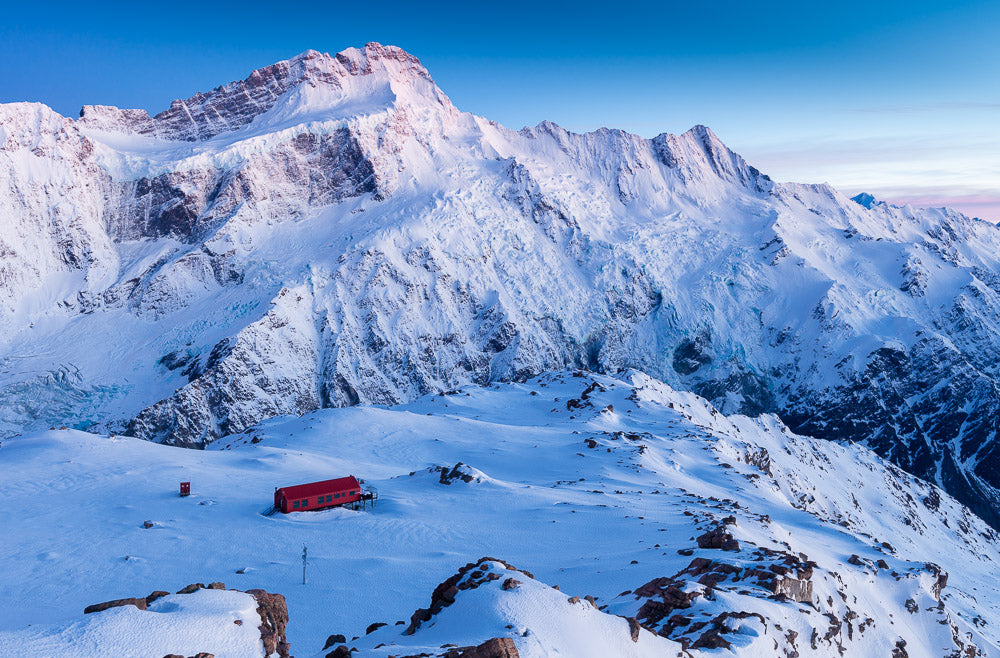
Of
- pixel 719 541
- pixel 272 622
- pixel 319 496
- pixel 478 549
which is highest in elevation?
pixel 272 622

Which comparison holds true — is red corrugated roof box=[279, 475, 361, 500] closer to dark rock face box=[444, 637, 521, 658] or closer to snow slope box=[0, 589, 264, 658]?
snow slope box=[0, 589, 264, 658]

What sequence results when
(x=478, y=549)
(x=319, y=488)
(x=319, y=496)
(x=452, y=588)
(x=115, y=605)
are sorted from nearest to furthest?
(x=115, y=605) → (x=452, y=588) → (x=478, y=549) → (x=319, y=496) → (x=319, y=488)

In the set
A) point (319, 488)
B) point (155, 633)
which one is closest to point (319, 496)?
point (319, 488)

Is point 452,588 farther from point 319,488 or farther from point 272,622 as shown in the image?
point 319,488

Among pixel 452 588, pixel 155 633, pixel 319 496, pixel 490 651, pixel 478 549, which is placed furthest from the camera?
pixel 319 496

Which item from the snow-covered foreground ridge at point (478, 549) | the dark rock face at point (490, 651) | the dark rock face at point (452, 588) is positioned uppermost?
the dark rock face at point (490, 651)

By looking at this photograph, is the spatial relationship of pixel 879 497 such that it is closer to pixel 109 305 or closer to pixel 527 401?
pixel 527 401

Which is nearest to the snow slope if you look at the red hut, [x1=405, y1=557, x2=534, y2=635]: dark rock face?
[x1=405, y1=557, x2=534, y2=635]: dark rock face

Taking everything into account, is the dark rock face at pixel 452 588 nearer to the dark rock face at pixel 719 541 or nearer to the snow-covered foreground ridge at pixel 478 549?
the snow-covered foreground ridge at pixel 478 549

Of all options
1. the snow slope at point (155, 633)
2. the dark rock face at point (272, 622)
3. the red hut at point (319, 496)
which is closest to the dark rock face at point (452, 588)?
the dark rock face at point (272, 622)
